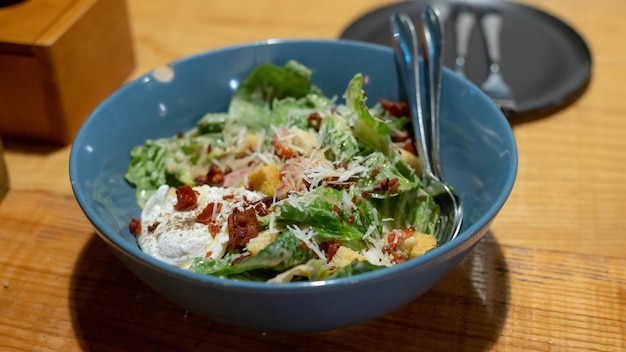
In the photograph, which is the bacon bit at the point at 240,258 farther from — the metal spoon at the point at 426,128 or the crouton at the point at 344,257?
the metal spoon at the point at 426,128

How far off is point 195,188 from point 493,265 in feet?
1.97

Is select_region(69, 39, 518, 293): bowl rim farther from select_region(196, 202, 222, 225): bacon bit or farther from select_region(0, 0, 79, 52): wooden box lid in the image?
select_region(0, 0, 79, 52): wooden box lid

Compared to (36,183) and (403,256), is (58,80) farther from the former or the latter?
(403,256)

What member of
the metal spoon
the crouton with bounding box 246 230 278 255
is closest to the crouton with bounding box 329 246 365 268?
the crouton with bounding box 246 230 278 255

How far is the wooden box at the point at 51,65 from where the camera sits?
4.96 ft

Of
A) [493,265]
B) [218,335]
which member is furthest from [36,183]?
[493,265]

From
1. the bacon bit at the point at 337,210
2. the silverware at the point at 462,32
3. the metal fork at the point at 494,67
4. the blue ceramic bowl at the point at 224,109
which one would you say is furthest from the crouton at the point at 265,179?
the silverware at the point at 462,32

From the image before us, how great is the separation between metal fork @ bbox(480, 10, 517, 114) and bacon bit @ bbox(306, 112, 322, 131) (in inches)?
21.4

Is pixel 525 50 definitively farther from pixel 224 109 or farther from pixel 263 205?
pixel 263 205

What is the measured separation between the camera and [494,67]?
1870mm

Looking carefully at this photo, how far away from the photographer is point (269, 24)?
2121 mm

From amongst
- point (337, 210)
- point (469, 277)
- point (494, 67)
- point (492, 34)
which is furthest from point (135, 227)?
point (492, 34)

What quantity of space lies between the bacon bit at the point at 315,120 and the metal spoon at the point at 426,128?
0.65 feet

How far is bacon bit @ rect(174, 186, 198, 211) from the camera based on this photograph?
121cm
